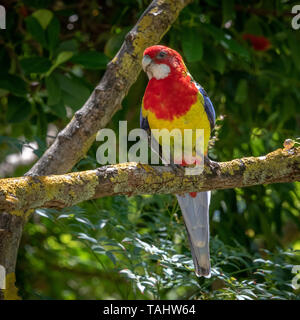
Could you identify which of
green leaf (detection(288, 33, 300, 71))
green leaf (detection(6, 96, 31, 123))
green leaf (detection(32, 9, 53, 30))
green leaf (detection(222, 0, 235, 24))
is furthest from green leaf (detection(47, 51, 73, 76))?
green leaf (detection(288, 33, 300, 71))

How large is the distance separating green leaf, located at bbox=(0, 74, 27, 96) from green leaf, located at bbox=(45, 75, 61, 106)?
213 millimetres

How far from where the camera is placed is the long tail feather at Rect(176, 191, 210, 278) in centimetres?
225

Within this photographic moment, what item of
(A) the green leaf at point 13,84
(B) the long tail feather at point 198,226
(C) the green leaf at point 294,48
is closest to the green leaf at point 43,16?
(A) the green leaf at point 13,84

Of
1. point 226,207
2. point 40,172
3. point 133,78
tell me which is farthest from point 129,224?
point 226,207

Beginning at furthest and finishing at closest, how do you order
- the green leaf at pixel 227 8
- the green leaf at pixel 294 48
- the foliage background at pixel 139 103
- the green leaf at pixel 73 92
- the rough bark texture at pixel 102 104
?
the green leaf at pixel 294 48, the green leaf at pixel 227 8, the green leaf at pixel 73 92, the foliage background at pixel 139 103, the rough bark texture at pixel 102 104

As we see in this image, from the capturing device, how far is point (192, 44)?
280 cm

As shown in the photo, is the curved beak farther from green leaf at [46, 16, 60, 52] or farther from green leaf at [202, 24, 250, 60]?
green leaf at [46, 16, 60, 52]

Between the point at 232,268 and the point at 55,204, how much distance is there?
4.48 ft

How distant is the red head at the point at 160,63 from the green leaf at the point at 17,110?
113 centimetres

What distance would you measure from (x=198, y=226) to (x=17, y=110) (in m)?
1.41

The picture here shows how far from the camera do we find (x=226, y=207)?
332 centimetres

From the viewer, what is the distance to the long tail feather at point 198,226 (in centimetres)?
225

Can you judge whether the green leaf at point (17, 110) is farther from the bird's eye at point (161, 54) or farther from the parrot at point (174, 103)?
the bird's eye at point (161, 54)
